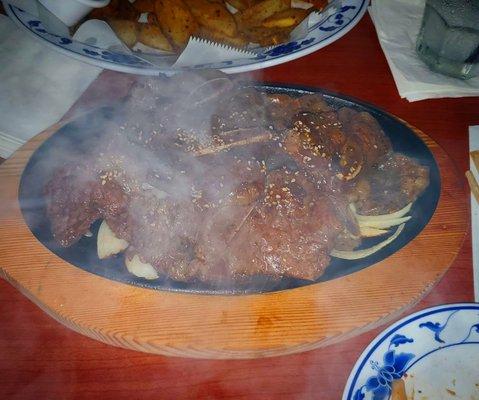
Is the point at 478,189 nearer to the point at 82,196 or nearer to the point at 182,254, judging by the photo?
the point at 182,254

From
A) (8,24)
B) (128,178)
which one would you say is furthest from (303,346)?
(8,24)

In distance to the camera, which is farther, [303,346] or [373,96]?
[373,96]

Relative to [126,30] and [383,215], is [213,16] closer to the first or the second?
[126,30]

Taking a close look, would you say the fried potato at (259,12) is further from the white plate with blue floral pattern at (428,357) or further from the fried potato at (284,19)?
the white plate with blue floral pattern at (428,357)

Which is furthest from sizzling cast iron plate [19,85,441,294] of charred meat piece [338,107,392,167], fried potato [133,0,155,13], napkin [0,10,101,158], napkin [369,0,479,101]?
fried potato [133,0,155,13]

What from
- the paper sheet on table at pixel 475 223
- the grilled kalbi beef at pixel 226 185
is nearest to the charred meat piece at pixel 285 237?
the grilled kalbi beef at pixel 226 185

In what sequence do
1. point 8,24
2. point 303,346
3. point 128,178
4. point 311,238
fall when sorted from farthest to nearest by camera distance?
Answer: point 8,24
point 128,178
point 311,238
point 303,346
